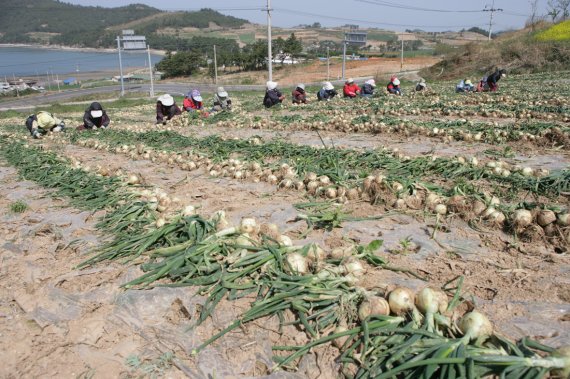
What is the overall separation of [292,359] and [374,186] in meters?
2.66

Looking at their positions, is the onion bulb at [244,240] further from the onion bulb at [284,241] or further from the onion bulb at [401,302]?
the onion bulb at [401,302]

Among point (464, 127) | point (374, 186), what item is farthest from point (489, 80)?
point (374, 186)

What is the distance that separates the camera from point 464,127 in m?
8.31

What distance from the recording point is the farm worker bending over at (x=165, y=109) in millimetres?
13484

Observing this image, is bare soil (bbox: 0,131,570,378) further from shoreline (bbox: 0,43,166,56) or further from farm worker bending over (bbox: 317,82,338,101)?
shoreline (bbox: 0,43,166,56)

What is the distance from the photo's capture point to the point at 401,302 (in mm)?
2389

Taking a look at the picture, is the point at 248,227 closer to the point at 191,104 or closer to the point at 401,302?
the point at 401,302

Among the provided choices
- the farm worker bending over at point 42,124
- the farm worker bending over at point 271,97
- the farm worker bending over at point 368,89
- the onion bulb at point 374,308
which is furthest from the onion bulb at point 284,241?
the farm worker bending over at point 368,89

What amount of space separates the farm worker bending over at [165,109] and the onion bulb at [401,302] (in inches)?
477

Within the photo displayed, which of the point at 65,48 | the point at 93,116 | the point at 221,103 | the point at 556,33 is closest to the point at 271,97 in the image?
the point at 221,103

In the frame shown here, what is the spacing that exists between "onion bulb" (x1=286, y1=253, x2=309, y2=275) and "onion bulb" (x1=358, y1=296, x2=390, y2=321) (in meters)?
0.60

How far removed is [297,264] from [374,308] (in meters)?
0.71

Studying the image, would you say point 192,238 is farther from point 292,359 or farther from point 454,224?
point 454,224

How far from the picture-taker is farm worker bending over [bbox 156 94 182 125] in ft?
44.2
